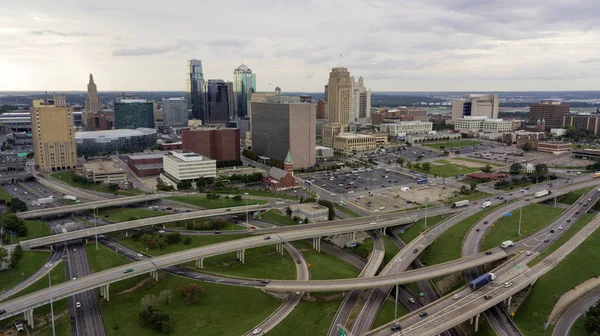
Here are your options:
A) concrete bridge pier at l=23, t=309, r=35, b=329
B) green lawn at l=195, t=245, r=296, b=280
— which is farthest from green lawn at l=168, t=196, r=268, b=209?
concrete bridge pier at l=23, t=309, r=35, b=329

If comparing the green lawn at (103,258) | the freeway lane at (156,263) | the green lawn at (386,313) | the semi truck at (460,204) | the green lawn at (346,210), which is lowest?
the green lawn at (386,313)

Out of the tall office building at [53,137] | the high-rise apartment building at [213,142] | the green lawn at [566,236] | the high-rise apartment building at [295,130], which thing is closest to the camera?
the green lawn at [566,236]

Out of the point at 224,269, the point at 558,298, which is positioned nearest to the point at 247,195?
the point at 224,269

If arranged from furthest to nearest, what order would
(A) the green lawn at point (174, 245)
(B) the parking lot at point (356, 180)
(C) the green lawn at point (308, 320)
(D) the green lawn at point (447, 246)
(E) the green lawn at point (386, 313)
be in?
(B) the parking lot at point (356, 180), (A) the green lawn at point (174, 245), (D) the green lawn at point (447, 246), (E) the green lawn at point (386, 313), (C) the green lawn at point (308, 320)

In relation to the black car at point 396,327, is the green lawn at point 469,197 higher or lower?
higher

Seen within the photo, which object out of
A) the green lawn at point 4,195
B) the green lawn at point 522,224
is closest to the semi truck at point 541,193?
the green lawn at point 522,224

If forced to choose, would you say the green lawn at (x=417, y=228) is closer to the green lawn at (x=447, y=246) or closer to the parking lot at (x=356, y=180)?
the green lawn at (x=447, y=246)

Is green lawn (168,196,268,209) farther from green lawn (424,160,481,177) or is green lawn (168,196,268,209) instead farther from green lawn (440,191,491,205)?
green lawn (424,160,481,177)

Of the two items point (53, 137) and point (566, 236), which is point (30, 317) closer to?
point (566, 236)
